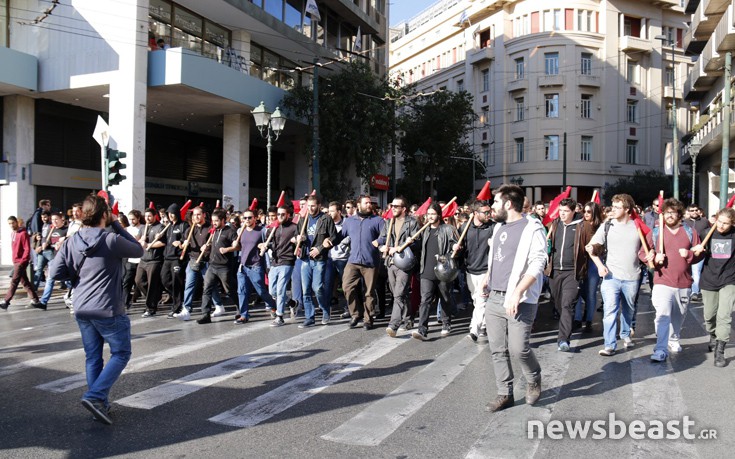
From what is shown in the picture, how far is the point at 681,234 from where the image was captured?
7020 mm

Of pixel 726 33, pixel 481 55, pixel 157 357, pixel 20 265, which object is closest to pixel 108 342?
pixel 157 357

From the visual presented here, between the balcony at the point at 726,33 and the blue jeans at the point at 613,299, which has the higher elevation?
the balcony at the point at 726,33

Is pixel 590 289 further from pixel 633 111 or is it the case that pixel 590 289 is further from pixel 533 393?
pixel 633 111

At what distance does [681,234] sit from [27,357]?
7.92 m

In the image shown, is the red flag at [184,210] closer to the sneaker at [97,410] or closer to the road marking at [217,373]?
the road marking at [217,373]

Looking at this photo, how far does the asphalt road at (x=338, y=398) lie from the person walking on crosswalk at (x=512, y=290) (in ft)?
0.97

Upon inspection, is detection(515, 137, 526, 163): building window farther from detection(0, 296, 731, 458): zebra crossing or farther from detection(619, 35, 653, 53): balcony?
detection(0, 296, 731, 458): zebra crossing

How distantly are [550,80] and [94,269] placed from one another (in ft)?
152

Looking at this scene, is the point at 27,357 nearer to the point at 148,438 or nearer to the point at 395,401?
the point at 148,438

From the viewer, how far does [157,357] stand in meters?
7.03

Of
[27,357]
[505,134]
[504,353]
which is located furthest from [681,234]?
[505,134]

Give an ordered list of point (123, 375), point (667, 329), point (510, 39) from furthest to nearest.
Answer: point (510, 39) < point (667, 329) < point (123, 375)

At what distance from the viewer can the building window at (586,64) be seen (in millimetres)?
46719

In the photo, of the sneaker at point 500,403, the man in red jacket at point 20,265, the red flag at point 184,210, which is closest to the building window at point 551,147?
the red flag at point 184,210
